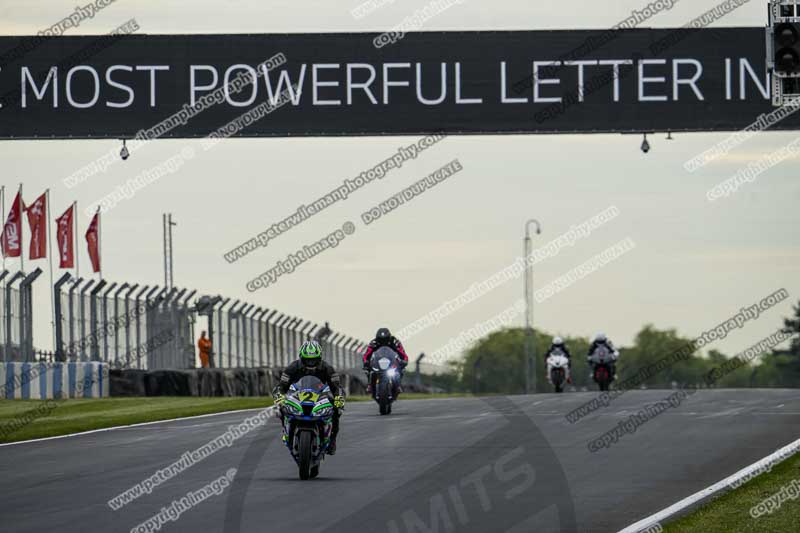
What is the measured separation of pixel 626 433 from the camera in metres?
20.8

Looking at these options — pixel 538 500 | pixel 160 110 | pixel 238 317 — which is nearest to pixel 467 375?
pixel 238 317

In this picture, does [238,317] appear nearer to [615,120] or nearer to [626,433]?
[615,120]

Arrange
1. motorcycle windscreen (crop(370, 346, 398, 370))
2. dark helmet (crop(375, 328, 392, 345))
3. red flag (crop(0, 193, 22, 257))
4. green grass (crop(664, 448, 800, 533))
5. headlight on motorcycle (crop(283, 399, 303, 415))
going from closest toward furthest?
green grass (crop(664, 448, 800, 533)) → headlight on motorcycle (crop(283, 399, 303, 415)) → motorcycle windscreen (crop(370, 346, 398, 370)) → dark helmet (crop(375, 328, 392, 345)) → red flag (crop(0, 193, 22, 257))

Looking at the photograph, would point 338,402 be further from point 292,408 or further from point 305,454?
point 305,454

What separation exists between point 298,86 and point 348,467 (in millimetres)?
11504

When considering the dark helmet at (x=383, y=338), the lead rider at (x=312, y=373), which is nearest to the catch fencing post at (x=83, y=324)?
the dark helmet at (x=383, y=338)

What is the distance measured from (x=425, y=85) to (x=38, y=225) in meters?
21.0

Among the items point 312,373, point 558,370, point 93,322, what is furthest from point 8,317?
point 312,373

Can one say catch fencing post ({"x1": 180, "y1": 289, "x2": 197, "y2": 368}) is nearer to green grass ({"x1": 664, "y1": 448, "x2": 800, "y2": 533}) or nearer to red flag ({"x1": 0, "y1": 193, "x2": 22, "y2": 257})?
red flag ({"x1": 0, "y1": 193, "x2": 22, "y2": 257})

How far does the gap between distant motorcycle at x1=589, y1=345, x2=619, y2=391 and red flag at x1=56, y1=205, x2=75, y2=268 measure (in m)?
16.7

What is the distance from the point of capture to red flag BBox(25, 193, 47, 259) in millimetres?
44469

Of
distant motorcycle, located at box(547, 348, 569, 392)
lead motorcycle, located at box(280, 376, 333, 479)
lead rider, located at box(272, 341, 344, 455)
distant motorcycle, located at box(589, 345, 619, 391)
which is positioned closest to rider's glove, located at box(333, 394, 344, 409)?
lead rider, located at box(272, 341, 344, 455)

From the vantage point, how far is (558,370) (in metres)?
38.4

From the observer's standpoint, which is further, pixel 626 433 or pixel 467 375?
pixel 467 375
